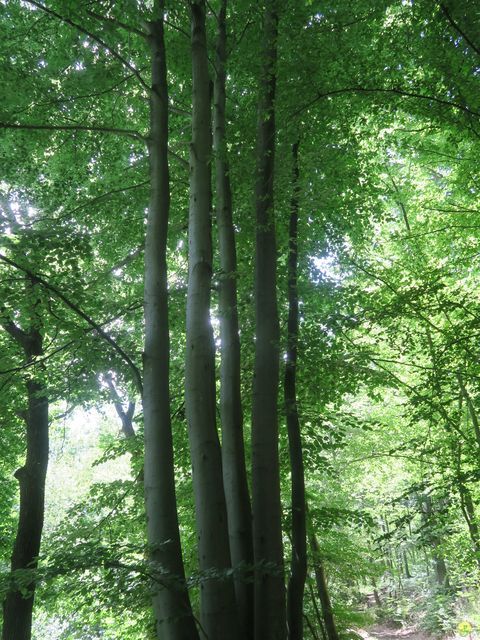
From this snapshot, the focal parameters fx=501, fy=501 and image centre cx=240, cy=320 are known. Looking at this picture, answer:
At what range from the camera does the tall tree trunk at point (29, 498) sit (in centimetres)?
664

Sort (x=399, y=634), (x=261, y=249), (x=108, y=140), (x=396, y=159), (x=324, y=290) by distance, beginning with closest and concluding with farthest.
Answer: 1. (x=261, y=249)
2. (x=324, y=290)
3. (x=108, y=140)
4. (x=396, y=159)
5. (x=399, y=634)

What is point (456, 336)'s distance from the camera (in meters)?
4.91

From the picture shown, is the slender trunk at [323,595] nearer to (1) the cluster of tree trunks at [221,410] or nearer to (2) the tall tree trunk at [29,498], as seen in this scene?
(1) the cluster of tree trunks at [221,410]

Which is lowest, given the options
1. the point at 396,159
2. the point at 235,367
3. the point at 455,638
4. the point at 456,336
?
the point at 455,638

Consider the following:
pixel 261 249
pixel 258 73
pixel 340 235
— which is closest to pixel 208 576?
pixel 261 249

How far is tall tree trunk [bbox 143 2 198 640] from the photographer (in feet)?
10.0

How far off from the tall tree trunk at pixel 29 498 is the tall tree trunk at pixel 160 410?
3.47m

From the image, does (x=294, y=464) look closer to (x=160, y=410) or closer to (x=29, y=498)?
(x=160, y=410)

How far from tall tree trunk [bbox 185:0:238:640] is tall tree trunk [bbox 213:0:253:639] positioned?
18cm

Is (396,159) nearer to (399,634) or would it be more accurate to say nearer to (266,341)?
(266,341)

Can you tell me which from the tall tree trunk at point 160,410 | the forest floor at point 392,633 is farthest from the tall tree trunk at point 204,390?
the forest floor at point 392,633

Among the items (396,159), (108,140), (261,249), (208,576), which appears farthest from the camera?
(396,159)

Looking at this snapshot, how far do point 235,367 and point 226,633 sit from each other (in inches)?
73.6

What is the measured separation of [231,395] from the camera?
159 inches
